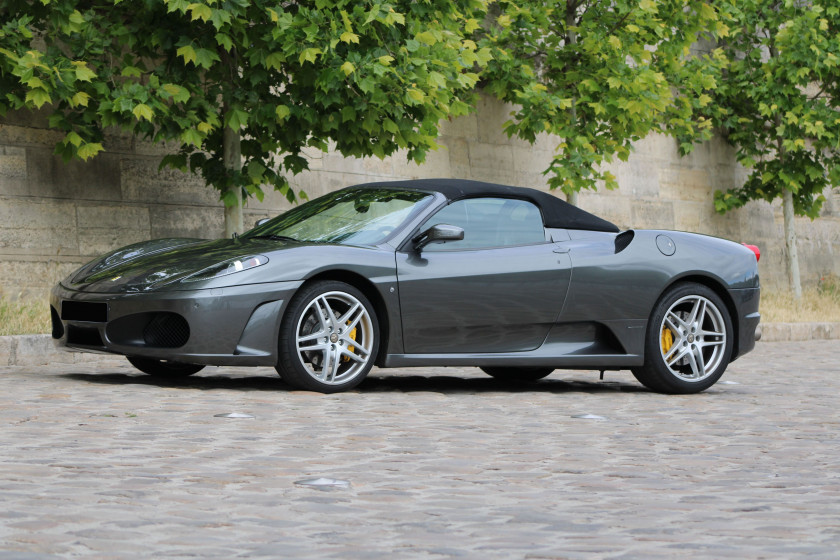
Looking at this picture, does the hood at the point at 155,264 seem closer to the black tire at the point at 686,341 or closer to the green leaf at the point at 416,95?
the black tire at the point at 686,341

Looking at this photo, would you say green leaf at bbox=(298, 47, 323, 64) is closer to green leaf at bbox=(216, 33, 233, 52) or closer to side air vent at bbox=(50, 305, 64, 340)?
green leaf at bbox=(216, 33, 233, 52)

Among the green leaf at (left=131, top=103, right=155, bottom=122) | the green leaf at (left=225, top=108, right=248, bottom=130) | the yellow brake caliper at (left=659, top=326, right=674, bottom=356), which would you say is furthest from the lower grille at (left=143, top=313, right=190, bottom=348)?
the green leaf at (left=225, top=108, right=248, bottom=130)

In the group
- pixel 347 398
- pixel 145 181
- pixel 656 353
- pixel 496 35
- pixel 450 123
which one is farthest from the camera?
pixel 450 123

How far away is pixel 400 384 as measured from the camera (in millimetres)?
9094

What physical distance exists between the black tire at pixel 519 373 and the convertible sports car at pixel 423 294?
979 millimetres

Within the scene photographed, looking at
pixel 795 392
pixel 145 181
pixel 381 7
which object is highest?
pixel 381 7

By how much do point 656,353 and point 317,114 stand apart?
4.56 meters

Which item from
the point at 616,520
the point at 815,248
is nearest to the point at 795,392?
the point at 616,520

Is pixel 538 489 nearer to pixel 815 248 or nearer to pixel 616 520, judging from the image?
pixel 616 520

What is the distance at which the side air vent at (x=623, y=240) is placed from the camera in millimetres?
8914

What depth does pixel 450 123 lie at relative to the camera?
18375 mm

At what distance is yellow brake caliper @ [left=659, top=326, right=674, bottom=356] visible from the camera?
897 cm

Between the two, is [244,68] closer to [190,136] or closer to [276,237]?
[190,136]

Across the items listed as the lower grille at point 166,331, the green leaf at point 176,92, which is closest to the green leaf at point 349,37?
the green leaf at point 176,92
